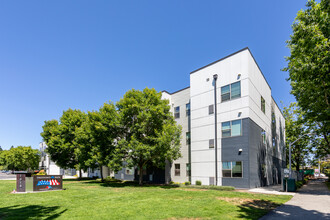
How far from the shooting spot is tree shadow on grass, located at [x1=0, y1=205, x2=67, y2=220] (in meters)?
8.19

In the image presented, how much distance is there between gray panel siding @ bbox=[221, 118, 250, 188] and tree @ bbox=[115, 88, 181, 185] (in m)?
4.76

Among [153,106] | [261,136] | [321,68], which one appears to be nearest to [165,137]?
[153,106]

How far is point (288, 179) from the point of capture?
1752 cm

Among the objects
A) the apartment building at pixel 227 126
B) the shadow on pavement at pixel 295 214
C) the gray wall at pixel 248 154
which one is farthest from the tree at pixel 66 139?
the shadow on pavement at pixel 295 214

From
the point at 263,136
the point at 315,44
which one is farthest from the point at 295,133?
the point at 315,44

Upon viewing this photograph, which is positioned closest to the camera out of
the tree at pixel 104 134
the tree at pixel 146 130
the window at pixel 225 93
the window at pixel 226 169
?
the window at pixel 226 169

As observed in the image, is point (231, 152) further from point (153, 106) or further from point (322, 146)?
point (322, 146)

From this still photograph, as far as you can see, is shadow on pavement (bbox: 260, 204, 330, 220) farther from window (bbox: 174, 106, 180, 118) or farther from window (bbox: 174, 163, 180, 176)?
window (bbox: 174, 106, 180, 118)

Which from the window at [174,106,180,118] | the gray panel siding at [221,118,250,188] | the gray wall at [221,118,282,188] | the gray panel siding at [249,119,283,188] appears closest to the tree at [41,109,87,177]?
the window at [174,106,180,118]

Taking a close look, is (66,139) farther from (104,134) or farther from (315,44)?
(315,44)

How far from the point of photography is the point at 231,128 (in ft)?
65.4

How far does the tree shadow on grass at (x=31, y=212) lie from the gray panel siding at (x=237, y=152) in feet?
47.9

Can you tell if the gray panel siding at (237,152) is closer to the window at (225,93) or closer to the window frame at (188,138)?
the window at (225,93)

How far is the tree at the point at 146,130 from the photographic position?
765 inches
